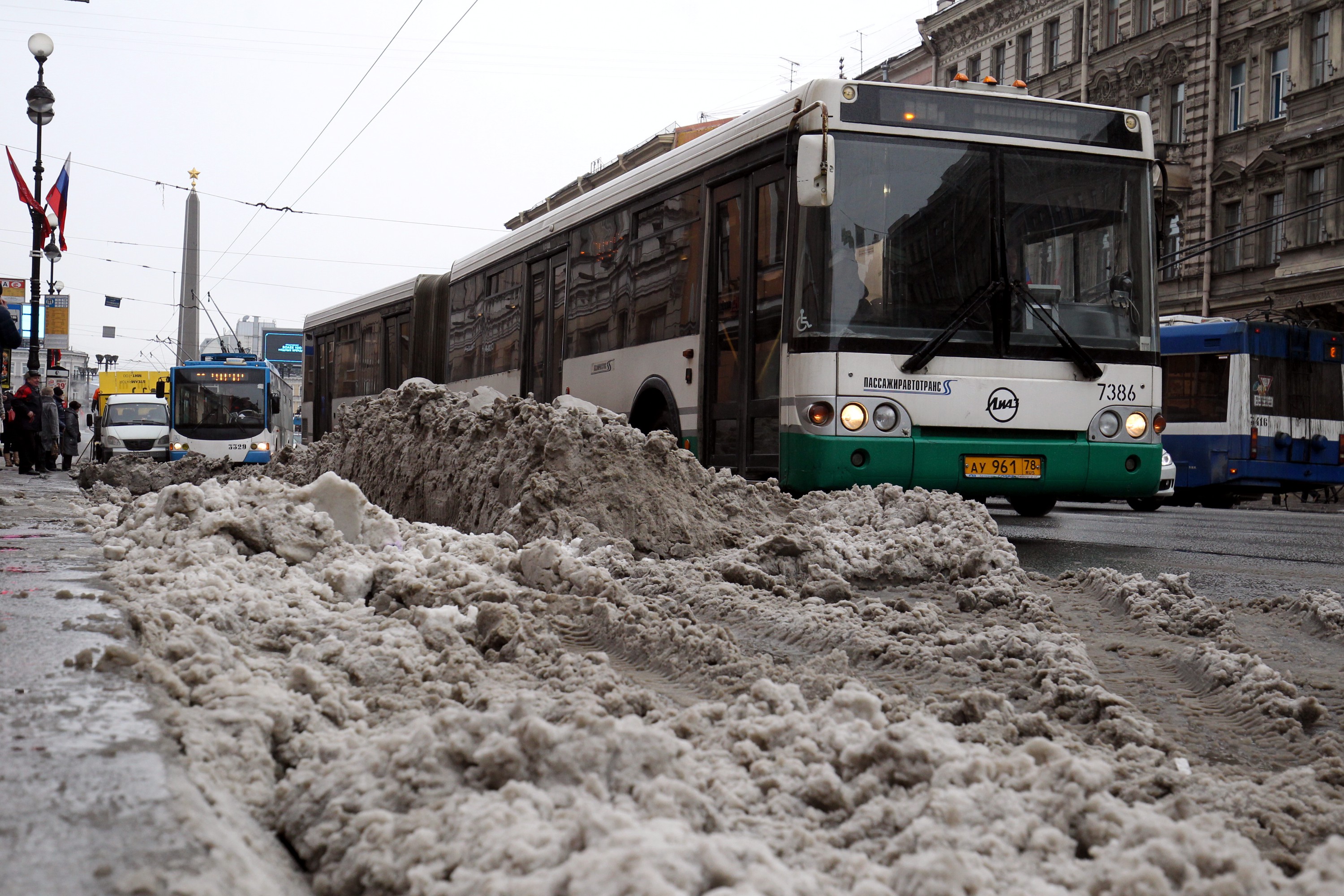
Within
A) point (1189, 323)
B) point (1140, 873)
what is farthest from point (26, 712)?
point (1189, 323)

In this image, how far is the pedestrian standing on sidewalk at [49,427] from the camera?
23.7 m

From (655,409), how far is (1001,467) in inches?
118

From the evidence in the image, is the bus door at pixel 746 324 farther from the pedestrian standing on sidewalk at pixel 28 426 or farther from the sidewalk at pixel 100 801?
the pedestrian standing on sidewalk at pixel 28 426

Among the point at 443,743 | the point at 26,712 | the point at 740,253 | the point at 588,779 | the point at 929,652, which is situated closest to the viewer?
the point at 588,779

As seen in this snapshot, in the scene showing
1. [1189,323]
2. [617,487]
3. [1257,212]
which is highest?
[1257,212]

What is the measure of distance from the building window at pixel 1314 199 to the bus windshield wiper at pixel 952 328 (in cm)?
2440

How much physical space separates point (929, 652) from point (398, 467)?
6152 millimetres

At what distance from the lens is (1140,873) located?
5.60 ft

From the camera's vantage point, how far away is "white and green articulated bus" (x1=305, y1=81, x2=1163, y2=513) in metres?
8.05

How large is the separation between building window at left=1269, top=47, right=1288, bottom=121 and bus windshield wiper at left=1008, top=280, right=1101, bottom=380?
27.1 m

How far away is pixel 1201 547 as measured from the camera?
9180 millimetres

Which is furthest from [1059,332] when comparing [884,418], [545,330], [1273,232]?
[1273,232]

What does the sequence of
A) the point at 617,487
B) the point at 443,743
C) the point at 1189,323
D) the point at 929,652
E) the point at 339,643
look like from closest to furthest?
1. the point at 443,743
2. the point at 339,643
3. the point at 929,652
4. the point at 617,487
5. the point at 1189,323

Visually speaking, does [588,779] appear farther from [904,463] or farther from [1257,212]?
[1257,212]
